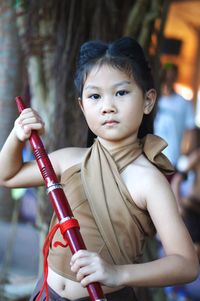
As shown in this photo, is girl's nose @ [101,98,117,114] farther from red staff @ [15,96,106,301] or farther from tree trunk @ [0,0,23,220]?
tree trunk @ [0,0,23,220]

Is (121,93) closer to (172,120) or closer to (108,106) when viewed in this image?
(108,106)

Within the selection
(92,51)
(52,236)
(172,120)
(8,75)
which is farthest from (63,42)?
(172,120)

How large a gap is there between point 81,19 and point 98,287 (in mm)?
1792

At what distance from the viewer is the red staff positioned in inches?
55.3

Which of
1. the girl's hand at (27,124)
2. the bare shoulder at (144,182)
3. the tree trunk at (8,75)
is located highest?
the tree trunk at (8,75)

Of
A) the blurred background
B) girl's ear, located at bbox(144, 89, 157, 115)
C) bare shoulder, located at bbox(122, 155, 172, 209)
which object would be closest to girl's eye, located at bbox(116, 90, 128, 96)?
girl's ear, located at bbox(144, 89, 157, 115)

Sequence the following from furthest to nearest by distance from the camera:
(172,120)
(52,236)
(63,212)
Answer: (172,120), (52,236), (63,212)

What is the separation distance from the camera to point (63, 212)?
1.50 metres

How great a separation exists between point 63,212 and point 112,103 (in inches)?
14.0

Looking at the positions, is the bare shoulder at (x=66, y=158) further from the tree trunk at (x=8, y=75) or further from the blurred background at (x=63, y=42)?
the tree trunk at (x=8, y=75)

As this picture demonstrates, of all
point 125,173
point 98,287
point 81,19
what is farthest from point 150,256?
point 98,287

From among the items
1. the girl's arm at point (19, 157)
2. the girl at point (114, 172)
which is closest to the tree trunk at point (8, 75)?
the girl's arm at point (19, 157)

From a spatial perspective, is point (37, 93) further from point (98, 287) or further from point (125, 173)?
point (98, 287)

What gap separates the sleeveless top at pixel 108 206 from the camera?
5.33 feet
